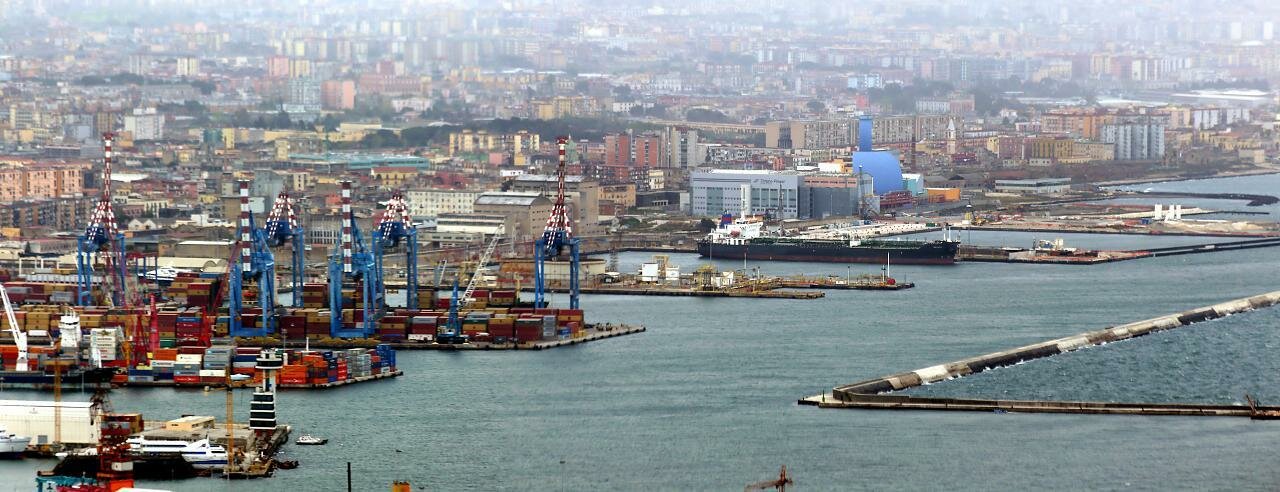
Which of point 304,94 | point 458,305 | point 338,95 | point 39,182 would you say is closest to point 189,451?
point 458,305

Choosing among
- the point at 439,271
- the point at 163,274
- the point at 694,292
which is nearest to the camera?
the point at 694,292

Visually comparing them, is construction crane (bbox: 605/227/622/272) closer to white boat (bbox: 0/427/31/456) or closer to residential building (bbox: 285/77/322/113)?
white boat (bbox: 0/427/31/456)

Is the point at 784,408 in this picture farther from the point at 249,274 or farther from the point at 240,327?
the point at 249,274

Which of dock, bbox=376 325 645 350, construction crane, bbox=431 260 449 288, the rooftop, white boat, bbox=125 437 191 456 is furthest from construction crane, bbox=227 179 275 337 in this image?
the rooftop

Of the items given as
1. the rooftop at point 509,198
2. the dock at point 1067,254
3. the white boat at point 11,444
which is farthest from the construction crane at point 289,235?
the dock at point 1067,254

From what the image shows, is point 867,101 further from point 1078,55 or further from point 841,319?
point 841,319

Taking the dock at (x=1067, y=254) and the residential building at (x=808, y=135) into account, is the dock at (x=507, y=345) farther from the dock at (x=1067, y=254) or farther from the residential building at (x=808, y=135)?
the residential building at (x=808, y=135)

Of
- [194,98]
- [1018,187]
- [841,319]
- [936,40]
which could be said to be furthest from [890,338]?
[936,40]
